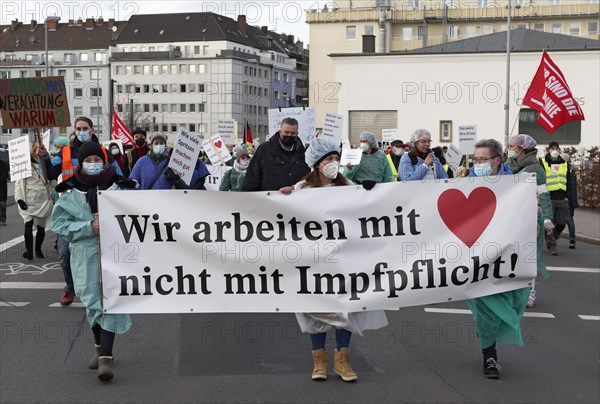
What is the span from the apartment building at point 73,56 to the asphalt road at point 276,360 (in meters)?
126

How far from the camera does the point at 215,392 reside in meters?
6.70

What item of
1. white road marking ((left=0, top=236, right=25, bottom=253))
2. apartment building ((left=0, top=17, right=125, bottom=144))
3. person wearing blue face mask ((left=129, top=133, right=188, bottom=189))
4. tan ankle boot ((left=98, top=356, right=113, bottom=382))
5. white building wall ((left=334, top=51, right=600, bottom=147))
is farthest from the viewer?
apartment building ((left=0, top=17, right=125, bottom=144))

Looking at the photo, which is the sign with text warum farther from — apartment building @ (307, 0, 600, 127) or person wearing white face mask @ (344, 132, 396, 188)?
apartment building @ (307, 0, 600, 127)

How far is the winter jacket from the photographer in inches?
349

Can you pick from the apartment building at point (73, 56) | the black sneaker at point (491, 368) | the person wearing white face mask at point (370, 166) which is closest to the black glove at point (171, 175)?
the person wearing white face mask at point (370, 166)

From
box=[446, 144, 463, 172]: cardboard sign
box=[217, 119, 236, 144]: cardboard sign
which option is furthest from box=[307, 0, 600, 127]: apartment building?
box=[446, 144, 463, 172]: cardboard sign

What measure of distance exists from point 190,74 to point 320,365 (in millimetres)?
126252

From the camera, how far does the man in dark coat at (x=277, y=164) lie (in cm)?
885

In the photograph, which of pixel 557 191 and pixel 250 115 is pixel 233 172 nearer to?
pixel 557 191

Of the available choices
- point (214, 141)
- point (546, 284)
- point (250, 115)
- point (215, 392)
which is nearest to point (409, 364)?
point (215, 392)

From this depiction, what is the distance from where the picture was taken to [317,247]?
22.4 ft

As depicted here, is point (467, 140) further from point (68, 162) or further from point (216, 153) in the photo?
point (68, 162)

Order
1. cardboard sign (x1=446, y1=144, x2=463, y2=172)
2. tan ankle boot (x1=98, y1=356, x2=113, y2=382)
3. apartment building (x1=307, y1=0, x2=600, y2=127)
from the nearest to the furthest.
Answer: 1. tan ankle boot (x1=98, y1=356, x2=113, y2=382)
2. cardboard sign (x1=446, y1=144, x2=463, y2=172)
3. apartment building (x1=307, y1=0, x2=600, y2=127)

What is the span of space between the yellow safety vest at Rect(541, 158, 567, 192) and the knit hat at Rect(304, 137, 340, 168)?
34.9 ft
